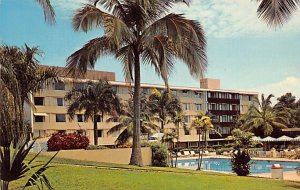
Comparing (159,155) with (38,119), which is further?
(159,155)

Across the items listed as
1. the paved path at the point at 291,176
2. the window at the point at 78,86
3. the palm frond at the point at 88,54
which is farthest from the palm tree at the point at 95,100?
the paved path at the point at 291,176

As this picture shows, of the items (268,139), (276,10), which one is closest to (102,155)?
(268,139)

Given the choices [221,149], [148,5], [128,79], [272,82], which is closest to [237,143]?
[221,149]

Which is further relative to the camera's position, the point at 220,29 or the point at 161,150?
the point at 161,150

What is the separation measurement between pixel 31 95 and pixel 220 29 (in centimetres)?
219

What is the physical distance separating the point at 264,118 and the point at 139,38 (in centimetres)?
187

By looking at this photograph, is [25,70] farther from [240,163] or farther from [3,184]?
[240,163]

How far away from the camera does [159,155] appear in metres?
7.79

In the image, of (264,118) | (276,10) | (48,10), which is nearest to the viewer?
(48,10)

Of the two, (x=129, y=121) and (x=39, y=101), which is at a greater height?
(x=39, y=101)

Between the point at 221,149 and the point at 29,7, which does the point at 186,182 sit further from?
the point at 29,7

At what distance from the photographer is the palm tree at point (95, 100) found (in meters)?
5.34

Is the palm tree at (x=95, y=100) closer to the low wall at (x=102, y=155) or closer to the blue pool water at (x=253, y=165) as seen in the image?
the low wall at (x=102, y=155)

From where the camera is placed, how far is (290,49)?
4.53 m
